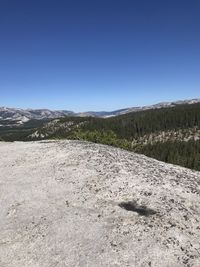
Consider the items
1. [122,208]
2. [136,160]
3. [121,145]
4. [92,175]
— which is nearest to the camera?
[122,208]

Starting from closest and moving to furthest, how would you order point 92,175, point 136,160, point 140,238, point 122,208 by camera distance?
point 140,238 < point 122,208 < point 92,175 < point 136,160

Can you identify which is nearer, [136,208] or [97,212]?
[97,212]

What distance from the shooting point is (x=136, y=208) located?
28.3 meters

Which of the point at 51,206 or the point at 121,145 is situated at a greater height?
the point at 51,206

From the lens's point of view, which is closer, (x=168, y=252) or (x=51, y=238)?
(x=168, y=252)

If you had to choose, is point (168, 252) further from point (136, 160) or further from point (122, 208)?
point (136, 160)

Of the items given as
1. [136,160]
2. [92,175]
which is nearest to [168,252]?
[92,175]

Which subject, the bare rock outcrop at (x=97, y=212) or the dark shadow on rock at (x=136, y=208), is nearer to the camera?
the bare rock outcrop at (x=97, y=212)

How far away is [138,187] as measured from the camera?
104 feet

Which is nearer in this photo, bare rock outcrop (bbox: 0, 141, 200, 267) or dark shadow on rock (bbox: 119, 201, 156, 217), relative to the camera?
bare rock outcrop (bbox: 0, 141, 200, 267)

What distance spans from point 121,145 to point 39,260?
9118cm

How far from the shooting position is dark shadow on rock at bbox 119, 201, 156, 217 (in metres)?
27.4

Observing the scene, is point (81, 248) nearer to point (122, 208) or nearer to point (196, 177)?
point (122, 208)

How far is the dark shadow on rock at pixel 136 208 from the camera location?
27.4m
